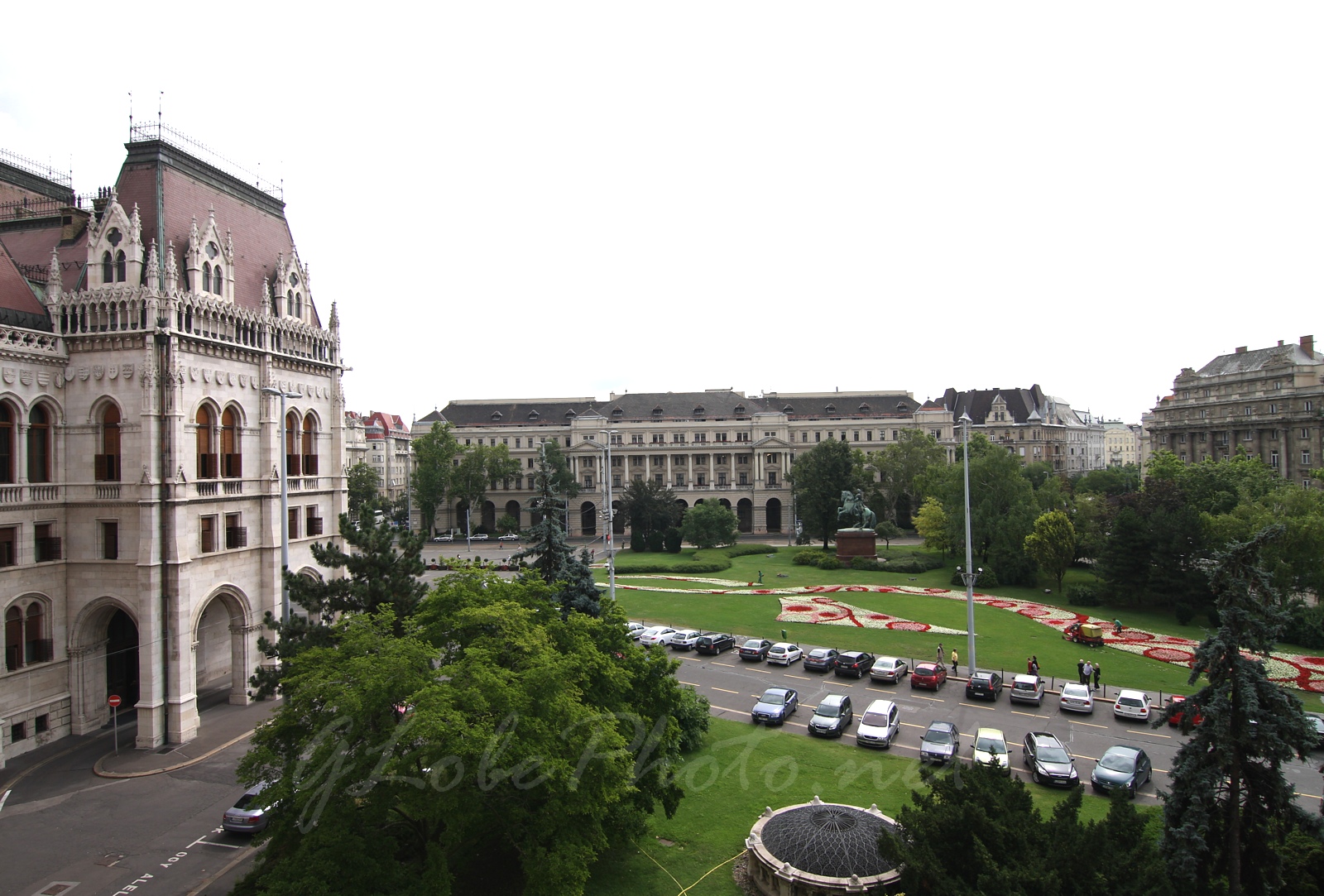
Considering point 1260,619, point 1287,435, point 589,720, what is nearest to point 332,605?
point 589,720

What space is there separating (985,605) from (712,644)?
23031 millimetres

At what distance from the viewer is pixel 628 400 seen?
377 feet

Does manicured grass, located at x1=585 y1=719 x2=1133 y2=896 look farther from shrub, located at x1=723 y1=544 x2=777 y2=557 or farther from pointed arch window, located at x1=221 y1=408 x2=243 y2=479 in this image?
shrub, located at x1=723 y1=544 x2=777 y2=557

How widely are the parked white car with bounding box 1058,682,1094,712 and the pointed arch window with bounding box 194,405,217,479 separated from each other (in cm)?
3618

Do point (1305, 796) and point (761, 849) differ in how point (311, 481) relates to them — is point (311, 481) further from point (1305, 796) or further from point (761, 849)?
point (1305, 796)

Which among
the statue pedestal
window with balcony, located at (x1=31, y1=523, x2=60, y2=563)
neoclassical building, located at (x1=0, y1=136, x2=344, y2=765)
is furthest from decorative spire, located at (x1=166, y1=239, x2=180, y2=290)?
the statue pedestal

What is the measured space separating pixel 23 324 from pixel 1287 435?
10737cm

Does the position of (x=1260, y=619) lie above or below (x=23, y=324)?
below

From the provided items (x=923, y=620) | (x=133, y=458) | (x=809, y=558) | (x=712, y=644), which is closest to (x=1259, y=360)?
(x=809, y=558)

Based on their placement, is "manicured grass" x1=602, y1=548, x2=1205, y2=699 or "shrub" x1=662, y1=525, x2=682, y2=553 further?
"shrub" x1=662, y1=525, x2=682, y2=553

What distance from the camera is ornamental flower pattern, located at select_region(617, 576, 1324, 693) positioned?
3691 centimetres

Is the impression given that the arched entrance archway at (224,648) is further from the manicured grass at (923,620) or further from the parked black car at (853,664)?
the parked black car at (853,664)

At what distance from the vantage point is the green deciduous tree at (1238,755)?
13.9 metres

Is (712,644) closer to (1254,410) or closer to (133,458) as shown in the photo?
(133,458)
